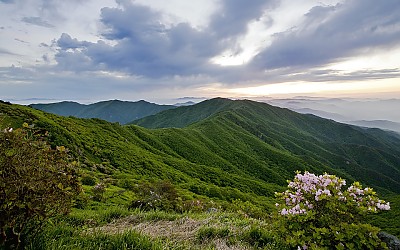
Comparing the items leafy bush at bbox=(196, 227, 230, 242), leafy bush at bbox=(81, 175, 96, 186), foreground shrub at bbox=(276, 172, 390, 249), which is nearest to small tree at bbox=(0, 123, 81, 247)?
leafy bush at bbox=(196, 227, 230, 242)

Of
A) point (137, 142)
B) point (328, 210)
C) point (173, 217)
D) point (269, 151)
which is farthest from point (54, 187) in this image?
point (269, 151)

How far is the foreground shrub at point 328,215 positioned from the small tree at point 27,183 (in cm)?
531

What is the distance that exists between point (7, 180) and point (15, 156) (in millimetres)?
428

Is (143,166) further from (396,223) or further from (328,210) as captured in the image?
(396,223)

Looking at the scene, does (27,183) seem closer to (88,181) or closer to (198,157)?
(88,181)

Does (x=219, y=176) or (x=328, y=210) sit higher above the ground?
(x=328, y=210)

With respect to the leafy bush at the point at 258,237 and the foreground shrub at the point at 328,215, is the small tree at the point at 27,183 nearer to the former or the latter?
the leafy bush at the point at 258,237

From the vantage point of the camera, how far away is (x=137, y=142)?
68875 millimetres

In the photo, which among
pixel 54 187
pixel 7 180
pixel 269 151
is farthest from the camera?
pixel 269 151

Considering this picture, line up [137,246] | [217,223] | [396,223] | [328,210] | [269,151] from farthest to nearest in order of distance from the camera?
[269,151] < [396,223] < [217,223] < [328,210] < [137,246]

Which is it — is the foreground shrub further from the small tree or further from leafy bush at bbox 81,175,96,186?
leafy bush at bbox 81,175,96,186

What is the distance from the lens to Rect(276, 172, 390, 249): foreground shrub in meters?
6.00

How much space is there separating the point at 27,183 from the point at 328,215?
21.6 ft

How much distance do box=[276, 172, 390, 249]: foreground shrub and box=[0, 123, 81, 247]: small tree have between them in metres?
5.31
